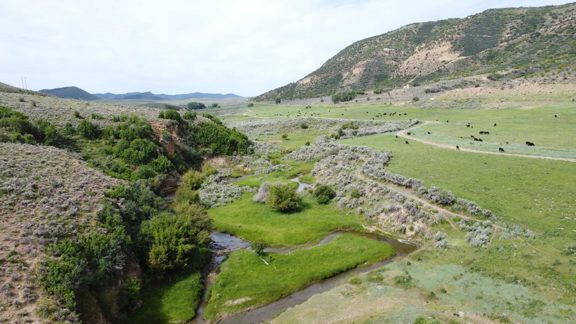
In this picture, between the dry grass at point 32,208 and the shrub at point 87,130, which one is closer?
the dry grass at point 32,208

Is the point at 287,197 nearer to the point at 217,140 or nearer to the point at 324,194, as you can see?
the point at 324,194

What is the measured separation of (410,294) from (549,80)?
90.1 meters

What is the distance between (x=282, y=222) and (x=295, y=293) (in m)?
12.7

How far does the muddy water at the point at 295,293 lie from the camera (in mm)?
25359

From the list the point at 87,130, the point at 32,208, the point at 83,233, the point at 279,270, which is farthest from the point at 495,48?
the point at 32,208

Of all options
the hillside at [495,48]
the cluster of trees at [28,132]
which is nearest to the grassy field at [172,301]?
the cluster of trees at [28,132]

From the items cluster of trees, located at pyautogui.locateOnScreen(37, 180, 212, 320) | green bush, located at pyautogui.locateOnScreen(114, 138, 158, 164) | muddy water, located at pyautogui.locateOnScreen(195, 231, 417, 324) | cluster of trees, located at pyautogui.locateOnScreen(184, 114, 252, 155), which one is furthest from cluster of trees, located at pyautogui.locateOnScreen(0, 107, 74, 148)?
muddy water, located at pyautogui.locateOnScreen(195, 231, 417, 324)

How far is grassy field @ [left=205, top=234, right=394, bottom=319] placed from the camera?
26958 mm

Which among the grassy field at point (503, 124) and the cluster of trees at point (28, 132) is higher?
the cluster of trees at point (28, 132)

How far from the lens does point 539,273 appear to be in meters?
24.6

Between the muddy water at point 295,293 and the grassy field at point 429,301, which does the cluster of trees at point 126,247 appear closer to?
the muddy water at point 295,293

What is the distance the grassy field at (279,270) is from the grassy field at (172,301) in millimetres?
1277

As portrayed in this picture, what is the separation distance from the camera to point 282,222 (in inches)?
1571

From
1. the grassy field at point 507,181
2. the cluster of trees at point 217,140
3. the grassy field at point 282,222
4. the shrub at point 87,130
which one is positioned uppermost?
the shrub at point 87,130
